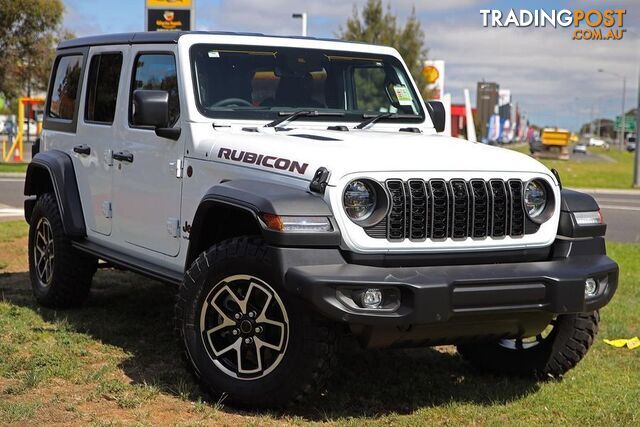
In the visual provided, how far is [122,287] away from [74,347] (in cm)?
224

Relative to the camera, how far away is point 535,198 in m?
4.58

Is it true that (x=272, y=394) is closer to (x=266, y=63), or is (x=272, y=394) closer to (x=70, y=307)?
(x=266, y=63)

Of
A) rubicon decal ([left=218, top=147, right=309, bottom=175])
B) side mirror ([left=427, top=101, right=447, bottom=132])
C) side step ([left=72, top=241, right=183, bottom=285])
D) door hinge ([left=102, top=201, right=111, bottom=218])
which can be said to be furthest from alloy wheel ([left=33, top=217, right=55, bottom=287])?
side mirror ([left=427, top=101, right=447, bottom=132])

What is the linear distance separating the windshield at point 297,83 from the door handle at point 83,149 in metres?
1.37

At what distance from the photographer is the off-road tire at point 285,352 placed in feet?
13.5

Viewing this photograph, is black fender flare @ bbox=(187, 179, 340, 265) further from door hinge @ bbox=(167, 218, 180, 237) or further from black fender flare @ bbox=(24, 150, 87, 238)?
black fender flare @ bbox=(24, 150, 87, 238)

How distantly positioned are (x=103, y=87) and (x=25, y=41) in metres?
21.3

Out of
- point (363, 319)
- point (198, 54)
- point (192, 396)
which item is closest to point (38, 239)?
point (198, 54)

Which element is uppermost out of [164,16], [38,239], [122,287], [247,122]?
[164,16]

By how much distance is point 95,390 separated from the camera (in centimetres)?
472

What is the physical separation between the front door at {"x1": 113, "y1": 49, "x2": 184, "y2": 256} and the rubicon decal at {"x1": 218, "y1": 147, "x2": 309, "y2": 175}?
1.64 ft

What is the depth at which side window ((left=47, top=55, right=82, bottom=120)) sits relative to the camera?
676 cm

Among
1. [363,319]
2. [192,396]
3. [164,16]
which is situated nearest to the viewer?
[363,319]

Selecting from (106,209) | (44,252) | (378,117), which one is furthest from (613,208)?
(106,209)
